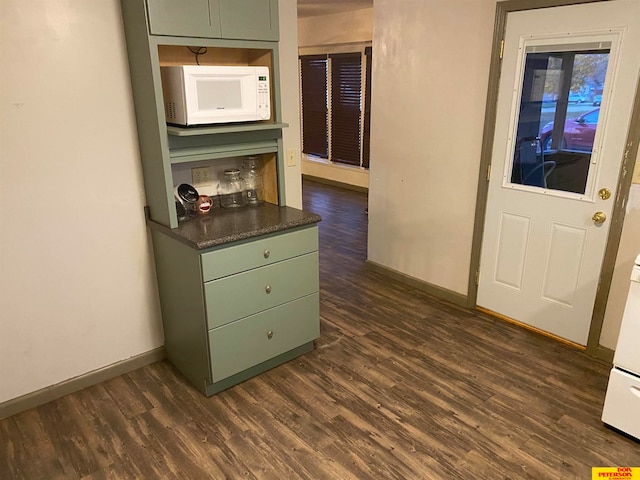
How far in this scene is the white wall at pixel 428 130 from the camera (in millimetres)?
3207

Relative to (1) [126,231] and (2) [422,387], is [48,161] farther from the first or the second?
(2) [422,387]

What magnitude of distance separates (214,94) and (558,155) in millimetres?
2046

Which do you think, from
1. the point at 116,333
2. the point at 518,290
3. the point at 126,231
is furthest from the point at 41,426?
the point at 518,290

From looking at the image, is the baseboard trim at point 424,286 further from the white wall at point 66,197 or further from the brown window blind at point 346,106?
the brown window blind at point 346,106

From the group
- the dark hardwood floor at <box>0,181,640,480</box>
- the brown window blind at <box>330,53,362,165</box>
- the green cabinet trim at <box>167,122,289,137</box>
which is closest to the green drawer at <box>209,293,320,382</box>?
the dark hardwood floor at <box>0,181,640,480</box>

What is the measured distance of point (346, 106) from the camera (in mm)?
7414

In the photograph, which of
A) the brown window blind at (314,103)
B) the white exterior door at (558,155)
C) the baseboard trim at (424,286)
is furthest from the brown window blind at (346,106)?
the white exterior door at (558,155)

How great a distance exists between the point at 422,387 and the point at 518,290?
42.8 inches

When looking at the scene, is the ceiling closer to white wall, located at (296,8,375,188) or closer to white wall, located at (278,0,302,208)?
white wall, located at (296,8,375,188)

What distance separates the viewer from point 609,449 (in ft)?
7.10

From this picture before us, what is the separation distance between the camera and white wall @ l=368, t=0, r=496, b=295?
3.21 meters

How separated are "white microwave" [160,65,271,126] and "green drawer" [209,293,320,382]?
3.55ft

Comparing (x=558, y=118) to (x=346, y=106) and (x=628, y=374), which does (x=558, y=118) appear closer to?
(x=628, y=374)

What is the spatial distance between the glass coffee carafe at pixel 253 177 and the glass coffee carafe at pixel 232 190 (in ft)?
0.12
